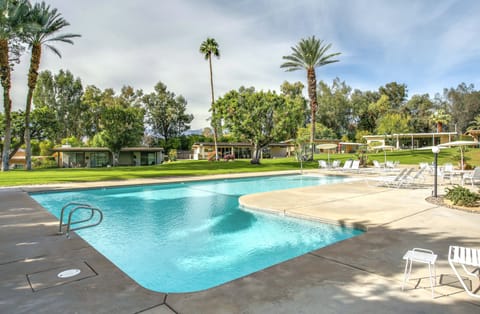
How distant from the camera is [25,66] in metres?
25.8

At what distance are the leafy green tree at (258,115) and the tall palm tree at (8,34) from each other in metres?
17.5

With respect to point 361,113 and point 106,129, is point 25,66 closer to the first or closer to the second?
point 106,129

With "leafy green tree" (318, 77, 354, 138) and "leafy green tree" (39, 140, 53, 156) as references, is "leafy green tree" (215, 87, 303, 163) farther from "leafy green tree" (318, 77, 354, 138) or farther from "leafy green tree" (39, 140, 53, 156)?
"leafy green tree" (318, 77, 354, 138)

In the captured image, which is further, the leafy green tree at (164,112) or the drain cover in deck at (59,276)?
the leafy green tree at (164,112)

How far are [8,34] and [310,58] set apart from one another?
26.0 meters

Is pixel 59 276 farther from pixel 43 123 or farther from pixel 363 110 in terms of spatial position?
pixel 363 110

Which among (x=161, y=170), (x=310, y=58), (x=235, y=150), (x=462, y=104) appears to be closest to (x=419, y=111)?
(x=462, y=104)

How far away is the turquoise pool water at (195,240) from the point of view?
489 cm

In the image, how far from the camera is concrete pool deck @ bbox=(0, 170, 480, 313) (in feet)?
9.06

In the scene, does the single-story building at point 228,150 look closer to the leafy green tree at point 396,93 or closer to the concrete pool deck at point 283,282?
the leafy green tree at point 396,93

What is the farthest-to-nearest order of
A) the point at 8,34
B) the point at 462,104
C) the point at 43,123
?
the point at 462,104 → the point at 43,123 → the point at 8,34

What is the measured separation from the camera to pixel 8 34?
2197cm

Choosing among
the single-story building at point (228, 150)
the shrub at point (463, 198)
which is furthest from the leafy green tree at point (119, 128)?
the shrub at point (463, 198)

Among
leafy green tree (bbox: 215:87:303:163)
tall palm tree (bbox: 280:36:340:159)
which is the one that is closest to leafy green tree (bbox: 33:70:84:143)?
leafy green tree (bbox: 215:87:303:163)
